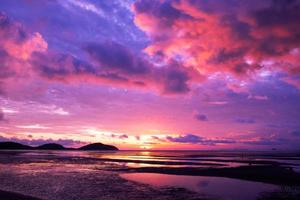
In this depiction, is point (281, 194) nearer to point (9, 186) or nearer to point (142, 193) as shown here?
point (142, 193)

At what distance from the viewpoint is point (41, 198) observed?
2192cm

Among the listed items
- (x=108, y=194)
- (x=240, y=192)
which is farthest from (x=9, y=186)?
(x=240, y=192)

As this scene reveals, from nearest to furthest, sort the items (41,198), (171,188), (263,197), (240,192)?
1. (41,198)
2. (263,197)
3. (240,192)
4. (171,188)

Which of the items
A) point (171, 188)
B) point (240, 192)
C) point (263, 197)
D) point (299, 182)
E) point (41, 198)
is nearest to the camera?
point (41, 198)

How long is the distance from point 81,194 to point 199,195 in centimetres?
920

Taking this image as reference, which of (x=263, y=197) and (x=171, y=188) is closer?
(x=263, y=197)

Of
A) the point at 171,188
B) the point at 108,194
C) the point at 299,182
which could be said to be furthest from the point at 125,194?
the point at 299,182

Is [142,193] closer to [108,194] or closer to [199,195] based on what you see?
[108,194]

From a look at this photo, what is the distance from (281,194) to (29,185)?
21.7 m

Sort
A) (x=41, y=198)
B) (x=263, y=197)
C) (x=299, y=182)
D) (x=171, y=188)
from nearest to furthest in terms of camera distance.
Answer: (x=41, y=198) → (x=263, y=197) → (x=171, y=188) → (x=299, y=182)

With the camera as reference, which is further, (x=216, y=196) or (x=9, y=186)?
(x=9, y=186)

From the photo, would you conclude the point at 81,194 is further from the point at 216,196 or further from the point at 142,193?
the point at 216,196

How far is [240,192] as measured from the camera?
26078mm

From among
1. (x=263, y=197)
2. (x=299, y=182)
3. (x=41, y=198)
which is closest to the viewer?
(x=41, y=198)
